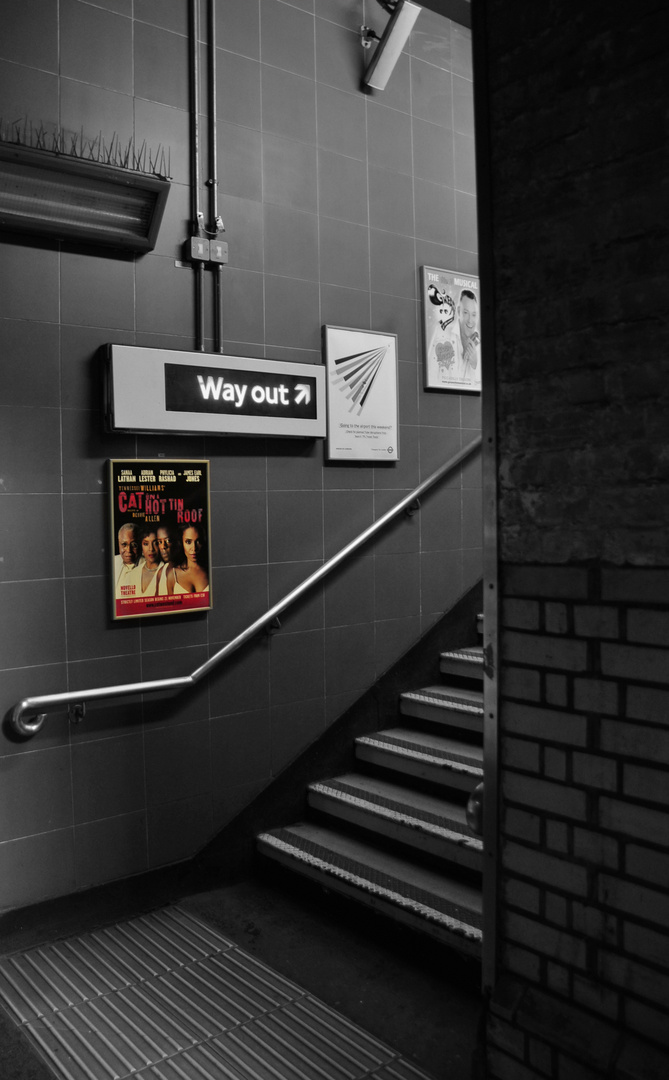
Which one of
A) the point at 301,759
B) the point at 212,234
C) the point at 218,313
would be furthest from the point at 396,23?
the point at 301,759

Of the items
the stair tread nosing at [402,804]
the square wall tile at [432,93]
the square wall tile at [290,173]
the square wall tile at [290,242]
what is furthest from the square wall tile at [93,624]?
the square wall tile at [432,93]

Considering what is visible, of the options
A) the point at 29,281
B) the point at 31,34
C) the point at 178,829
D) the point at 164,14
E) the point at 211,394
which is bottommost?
the point at 178,829

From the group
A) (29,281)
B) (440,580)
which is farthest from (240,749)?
(29,281)

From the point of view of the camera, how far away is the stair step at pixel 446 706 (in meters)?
4.12

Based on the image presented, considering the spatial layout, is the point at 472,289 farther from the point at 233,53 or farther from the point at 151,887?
the point at 151,887

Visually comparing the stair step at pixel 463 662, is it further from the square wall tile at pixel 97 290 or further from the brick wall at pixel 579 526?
the brick wall at pixel 579 526

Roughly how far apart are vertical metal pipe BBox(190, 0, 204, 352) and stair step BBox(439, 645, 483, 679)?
7.12 feet

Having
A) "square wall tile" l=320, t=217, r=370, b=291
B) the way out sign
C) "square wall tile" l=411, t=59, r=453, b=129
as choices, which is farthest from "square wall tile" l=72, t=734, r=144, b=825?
"square wall tile" l=411, t=59, r=453, b=129

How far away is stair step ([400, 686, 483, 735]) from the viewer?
4.12 metres

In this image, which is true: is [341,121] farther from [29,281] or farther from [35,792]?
[35,792]

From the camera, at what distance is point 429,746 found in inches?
162

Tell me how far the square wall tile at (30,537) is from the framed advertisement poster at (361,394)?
4.81 ft

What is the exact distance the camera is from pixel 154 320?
144 inches

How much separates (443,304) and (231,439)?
5.40 ft
